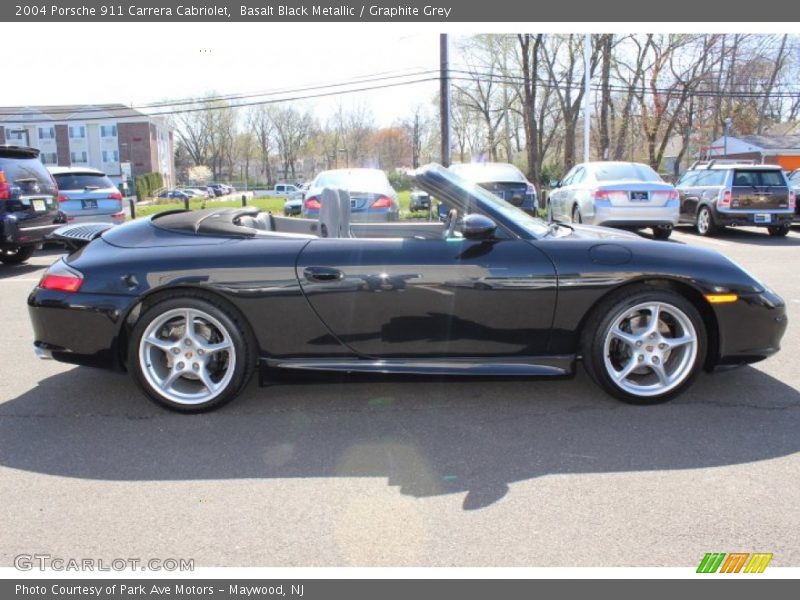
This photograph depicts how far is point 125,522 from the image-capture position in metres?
2.47

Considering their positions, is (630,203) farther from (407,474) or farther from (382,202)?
(407,474)

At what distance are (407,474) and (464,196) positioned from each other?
165 centimetres

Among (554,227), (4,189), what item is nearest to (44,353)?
(554,227)

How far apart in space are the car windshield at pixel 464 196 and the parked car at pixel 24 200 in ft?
23.7

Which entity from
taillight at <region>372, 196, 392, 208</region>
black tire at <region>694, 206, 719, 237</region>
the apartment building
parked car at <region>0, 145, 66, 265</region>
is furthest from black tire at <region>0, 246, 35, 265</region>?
the apartment building

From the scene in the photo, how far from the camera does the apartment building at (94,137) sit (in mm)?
68625

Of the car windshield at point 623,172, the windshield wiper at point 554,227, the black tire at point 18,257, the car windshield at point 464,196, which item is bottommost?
the black tire at point 18,257

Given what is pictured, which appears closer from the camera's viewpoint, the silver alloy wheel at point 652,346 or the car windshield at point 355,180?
the silver alloy wheel at point 652,346

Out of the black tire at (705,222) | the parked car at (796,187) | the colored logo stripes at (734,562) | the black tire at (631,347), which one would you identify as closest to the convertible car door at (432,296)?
the black tire at (631,347)

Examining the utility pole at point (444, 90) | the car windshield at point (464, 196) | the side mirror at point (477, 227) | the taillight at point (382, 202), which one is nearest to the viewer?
the side mirror at point (477, 227)

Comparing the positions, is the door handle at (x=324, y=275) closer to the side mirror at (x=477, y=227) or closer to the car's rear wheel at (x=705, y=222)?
the side mirror at (x=477, y=227)

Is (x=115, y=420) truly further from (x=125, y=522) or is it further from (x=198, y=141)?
(x=198, y=141)

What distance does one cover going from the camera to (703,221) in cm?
1360

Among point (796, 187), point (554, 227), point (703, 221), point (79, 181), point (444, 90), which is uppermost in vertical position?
point (444, 90)
